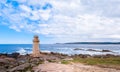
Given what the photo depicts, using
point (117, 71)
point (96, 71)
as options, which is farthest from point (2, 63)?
point (117, 71)

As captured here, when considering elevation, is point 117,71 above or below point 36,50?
below

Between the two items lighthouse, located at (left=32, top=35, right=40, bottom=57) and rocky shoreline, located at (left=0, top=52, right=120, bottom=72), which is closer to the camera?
rocky shoreline, located at (left=0, top=52, right=120, bottom=72)

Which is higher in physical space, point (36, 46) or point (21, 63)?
point (36, 46)

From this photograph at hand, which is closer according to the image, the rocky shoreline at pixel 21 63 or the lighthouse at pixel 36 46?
the rocky shoreline at pixel 21 63

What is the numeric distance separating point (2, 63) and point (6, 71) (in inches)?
163

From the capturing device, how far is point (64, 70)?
50.8 feet

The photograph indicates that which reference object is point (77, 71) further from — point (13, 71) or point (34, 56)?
point (34, 56)

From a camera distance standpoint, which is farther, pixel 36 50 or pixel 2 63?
pixel 36 50

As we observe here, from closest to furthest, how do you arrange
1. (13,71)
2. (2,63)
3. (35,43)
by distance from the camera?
(13,71), (2,63), (35,43)

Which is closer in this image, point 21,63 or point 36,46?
point 21,63

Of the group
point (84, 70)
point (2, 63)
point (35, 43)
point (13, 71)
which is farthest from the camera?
point (35, 43)

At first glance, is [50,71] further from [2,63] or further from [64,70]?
[2,63]

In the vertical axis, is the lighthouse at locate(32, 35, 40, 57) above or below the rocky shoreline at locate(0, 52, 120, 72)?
above

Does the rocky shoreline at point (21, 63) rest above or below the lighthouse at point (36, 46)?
below
